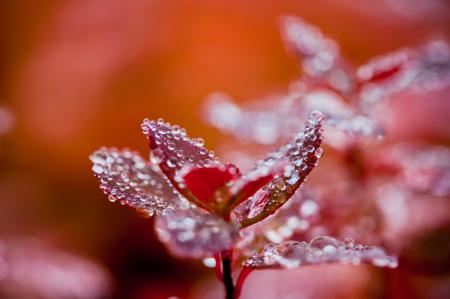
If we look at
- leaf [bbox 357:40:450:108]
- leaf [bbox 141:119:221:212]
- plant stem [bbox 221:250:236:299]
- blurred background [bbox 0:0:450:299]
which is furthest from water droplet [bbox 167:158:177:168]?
blurred background [bbox 0:0:450:299]

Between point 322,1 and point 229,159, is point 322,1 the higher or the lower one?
the higher one

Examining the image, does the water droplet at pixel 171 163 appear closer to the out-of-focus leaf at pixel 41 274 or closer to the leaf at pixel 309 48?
the leaf at pixel 309 48

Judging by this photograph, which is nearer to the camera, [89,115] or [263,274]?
[263,274]

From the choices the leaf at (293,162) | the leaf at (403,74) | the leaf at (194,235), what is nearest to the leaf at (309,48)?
the leaf at (403,74)

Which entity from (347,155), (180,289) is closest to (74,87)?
(180,289)

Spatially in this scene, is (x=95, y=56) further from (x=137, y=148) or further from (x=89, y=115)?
(x=137, y=148)

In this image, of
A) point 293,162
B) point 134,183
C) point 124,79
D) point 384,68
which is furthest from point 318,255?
point 124,79
